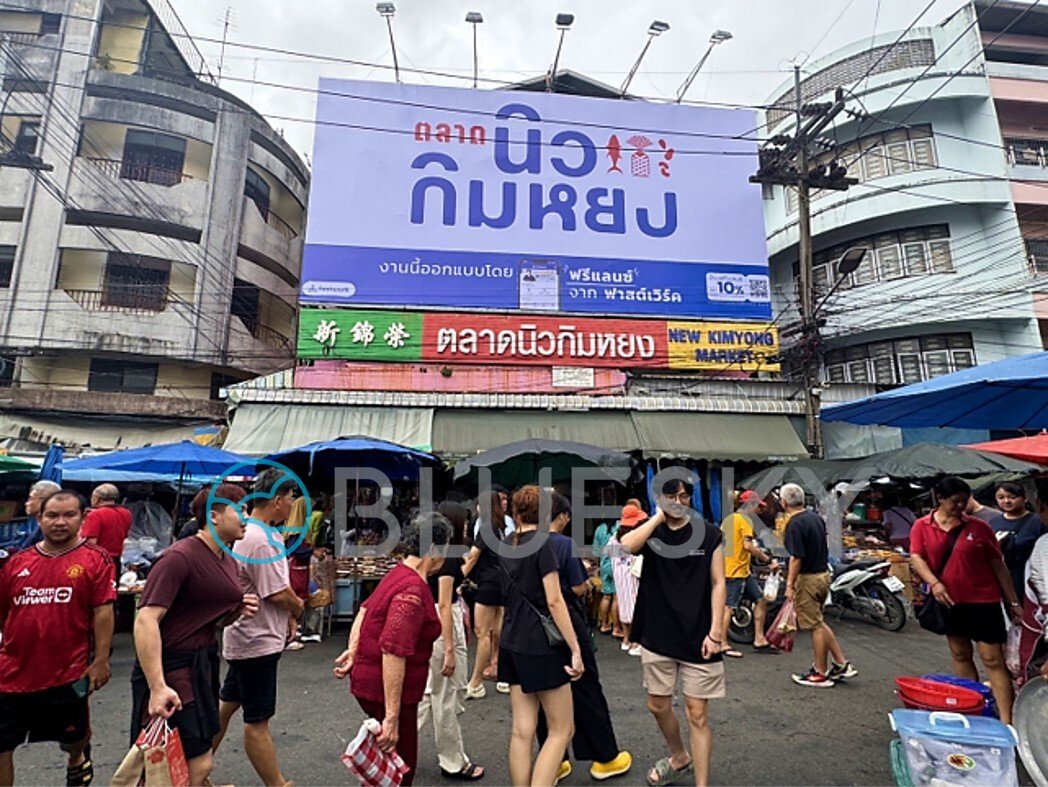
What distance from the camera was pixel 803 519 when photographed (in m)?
5.15

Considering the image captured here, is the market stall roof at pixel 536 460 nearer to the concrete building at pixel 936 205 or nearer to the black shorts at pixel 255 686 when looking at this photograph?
the black shorts at pixel 255 686

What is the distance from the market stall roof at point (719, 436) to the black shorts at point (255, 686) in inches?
337

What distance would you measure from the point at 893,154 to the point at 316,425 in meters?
16.3

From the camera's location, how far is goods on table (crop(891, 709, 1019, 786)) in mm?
2766

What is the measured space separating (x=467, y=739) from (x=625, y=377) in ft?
30.8

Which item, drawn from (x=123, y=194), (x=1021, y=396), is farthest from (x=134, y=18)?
(x=1021, y=396)

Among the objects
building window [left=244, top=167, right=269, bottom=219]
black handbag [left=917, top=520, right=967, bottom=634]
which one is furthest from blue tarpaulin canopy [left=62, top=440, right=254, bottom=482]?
building window [left=244, top=167, right=269, bottom=219]

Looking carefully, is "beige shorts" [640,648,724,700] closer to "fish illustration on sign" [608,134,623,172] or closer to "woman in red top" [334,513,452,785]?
"woman in red top" [334,513,452,785]

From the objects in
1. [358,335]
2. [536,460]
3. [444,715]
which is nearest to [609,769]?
[444,715]

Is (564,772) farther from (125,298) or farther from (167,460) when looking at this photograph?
(125,298)

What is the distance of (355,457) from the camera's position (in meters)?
8.42

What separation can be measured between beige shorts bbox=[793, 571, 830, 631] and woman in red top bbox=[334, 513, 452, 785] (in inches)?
149

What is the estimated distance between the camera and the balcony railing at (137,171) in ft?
58.9

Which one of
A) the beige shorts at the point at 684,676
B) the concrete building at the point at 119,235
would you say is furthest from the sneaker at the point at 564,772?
the concrete building at the point at 119,235
